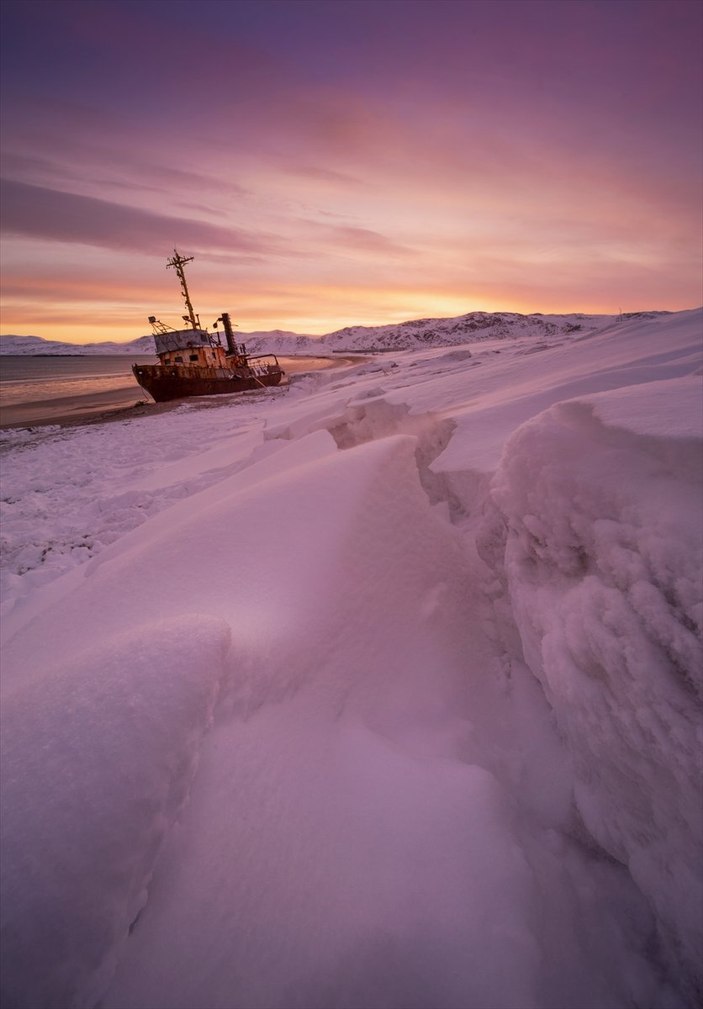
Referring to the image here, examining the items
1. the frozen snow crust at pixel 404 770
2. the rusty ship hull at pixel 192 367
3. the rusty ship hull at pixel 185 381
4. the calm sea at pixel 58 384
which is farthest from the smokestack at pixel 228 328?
the frozen snow crust at pixel 404 770

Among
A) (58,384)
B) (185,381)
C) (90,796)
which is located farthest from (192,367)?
(58,384)

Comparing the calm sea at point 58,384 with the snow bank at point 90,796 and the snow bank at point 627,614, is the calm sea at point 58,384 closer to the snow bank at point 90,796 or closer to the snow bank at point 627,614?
the snow bank at point 90,796

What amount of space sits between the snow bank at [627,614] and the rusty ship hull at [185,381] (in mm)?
22187

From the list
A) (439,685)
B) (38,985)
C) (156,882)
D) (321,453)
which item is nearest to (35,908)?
(38,985)

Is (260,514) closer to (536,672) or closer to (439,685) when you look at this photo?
(439,685)

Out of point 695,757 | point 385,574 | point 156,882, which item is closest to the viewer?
point 695,757

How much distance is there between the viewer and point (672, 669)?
3.53 ft

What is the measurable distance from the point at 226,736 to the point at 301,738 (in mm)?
249

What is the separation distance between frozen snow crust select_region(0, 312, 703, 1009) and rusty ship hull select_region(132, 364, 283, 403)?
69.8 ft

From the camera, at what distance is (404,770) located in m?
1.41

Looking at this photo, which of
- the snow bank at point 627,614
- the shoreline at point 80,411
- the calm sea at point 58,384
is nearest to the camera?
the snow bank at point 627,614

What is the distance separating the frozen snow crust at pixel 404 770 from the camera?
1.00 metres

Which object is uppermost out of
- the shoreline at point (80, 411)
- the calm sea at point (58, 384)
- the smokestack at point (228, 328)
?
the smokestack at point (228, 328)

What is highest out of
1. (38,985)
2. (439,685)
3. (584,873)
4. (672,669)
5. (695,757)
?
(672,669)
